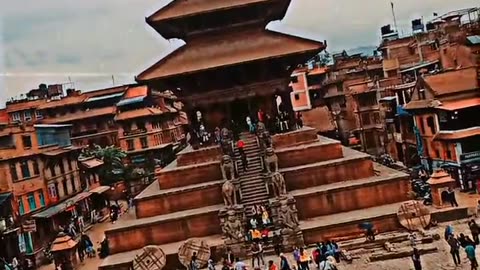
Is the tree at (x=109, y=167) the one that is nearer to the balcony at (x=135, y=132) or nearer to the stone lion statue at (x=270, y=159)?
the balcony at (x=135, y=132)

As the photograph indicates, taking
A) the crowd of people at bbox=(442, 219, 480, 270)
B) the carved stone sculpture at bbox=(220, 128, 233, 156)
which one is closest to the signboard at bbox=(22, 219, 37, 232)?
the carved stone sculpture at bbox=(220, 128, 233, 156)

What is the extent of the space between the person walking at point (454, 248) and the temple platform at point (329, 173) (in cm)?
714

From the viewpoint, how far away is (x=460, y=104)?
122ft

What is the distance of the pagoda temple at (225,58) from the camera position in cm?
2861

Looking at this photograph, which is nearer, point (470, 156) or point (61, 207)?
point (470, 156)

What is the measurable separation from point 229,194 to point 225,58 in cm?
744

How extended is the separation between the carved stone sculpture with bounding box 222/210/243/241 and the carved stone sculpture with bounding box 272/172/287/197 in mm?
1956

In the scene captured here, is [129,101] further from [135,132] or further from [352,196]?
[352,196]

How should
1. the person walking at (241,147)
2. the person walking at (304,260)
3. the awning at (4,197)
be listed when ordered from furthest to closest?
the awning at (4,197) < the person walking at (241,147) < the person walking at (304,260)

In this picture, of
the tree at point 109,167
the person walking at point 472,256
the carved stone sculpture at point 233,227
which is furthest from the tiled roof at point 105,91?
the person walking at point 472,256

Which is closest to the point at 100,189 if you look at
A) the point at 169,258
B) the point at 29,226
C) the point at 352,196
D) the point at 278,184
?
the point at 29,226

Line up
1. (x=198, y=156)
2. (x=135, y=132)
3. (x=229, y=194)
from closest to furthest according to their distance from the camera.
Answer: (x=229, y=194) → (x=198, y=156) → (x=135, y=132)

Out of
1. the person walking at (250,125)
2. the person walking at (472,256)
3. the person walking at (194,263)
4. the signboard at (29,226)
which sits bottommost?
the person walking at (472,256)

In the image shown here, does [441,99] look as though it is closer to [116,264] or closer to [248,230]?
[248,230]
